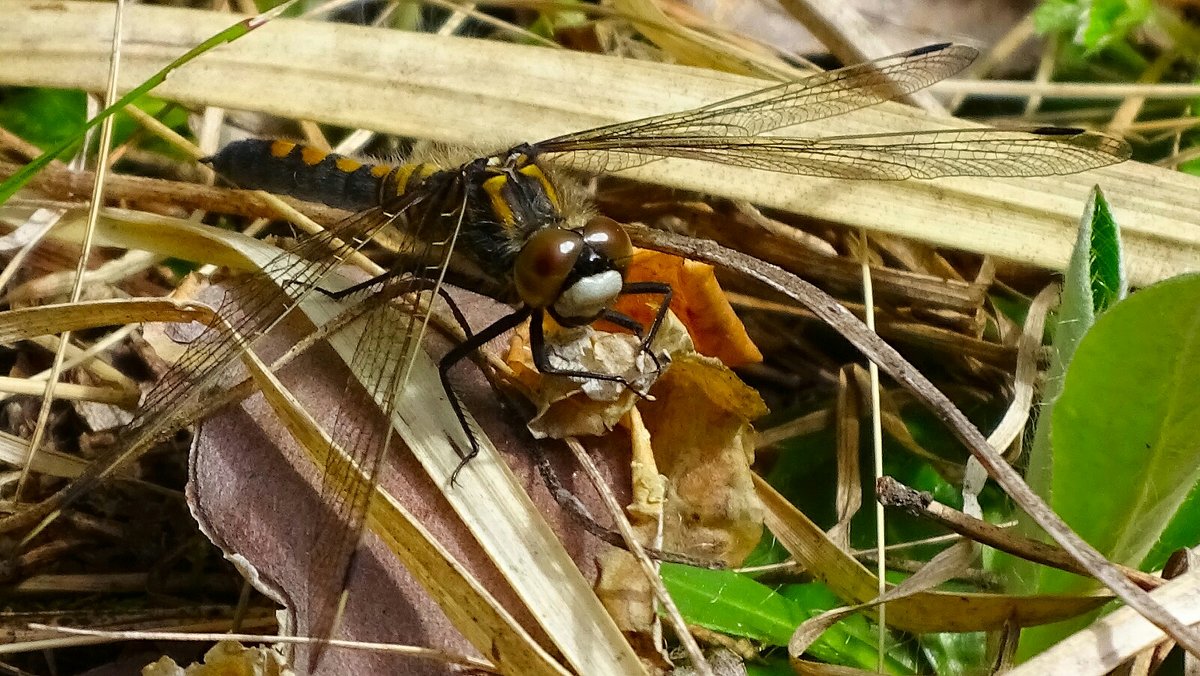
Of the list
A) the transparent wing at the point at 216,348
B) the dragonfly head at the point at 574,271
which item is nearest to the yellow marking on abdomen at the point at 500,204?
the dragonfly head at the point at 574,271

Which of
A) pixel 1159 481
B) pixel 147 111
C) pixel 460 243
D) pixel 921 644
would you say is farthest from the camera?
pixel 147 111

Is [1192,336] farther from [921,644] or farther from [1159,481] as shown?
[921,644]

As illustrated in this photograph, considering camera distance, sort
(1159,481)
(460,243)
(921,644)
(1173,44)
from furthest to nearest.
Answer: (1173,44) < (460,243) < (921,644) < (1159,481)

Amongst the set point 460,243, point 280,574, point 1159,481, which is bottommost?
point 1159,481

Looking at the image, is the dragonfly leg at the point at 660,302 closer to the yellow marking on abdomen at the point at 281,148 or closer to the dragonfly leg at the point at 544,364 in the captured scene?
the dragonfly leg at the point at 544,364

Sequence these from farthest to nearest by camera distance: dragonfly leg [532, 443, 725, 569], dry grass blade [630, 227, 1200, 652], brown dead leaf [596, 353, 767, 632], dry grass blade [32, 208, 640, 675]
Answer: brown dead leaf [596, 353, 767, 632] → dragonfly leg [532, 443, 725, 569] → dry grass blade [32, 208, 640, 675] → dry grass blade [630, 227, 1200, 652]

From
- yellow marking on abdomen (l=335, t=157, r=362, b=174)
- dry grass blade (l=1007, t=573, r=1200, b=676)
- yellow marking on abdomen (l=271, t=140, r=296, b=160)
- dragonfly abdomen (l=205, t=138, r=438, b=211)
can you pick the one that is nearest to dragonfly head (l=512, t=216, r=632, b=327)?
dragonfly abdomen (l=205, t=138, r=438, b=211)

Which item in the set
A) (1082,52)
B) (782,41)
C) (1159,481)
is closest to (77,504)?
(1159,481)

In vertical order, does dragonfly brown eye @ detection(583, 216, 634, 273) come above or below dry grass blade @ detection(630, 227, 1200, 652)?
above

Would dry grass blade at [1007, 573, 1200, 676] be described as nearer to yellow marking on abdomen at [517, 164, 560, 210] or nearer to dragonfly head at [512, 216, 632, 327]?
dragonfly head at [512, 216, 632, 327]
